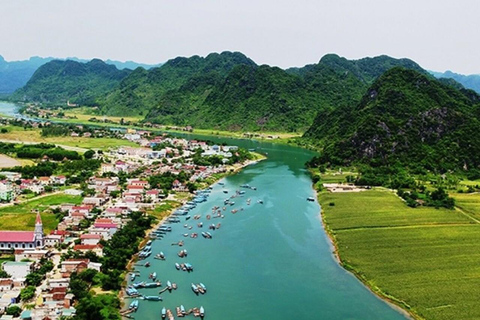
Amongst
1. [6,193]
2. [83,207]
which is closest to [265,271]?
[83,207]

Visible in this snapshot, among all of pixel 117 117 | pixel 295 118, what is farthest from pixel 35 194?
pixel 117 117

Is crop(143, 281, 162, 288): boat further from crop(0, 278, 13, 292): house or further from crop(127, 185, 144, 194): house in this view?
crop(127, 185, 144, 194): house

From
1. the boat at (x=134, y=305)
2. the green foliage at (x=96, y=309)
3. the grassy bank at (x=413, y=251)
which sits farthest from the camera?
the grassy bank at (x=413, y=251)

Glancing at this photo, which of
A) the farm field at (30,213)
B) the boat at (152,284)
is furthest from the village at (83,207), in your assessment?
the boat at (152,284)

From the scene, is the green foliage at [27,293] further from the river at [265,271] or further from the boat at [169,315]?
the boat at [169,315]

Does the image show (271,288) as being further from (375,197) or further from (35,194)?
(35,194)

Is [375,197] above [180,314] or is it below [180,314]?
above
